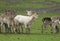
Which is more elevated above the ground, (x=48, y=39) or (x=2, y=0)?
(x=2, y=0)

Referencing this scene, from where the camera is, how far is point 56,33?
96.7 ft

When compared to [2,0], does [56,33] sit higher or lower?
lower

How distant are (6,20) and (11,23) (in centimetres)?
62

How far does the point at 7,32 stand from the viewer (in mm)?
28672

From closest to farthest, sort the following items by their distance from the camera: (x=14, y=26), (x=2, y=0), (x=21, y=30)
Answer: (x=14, y=26), (x=21, y=30), (x=2, y=0)

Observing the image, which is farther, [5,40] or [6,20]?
[6,20]

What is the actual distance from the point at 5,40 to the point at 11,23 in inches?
193

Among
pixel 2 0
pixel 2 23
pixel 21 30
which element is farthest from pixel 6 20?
pixel 2 0

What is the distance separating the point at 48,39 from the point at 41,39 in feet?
2.10

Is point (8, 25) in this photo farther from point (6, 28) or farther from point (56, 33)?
point (56, 33)

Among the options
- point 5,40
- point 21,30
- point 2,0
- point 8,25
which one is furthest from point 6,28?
point 2,0

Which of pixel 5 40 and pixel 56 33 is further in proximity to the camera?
pixel 56 33

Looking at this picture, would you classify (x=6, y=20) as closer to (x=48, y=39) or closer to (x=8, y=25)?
(x=8, y=25)

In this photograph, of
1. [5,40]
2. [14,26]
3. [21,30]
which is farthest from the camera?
[21,30]
